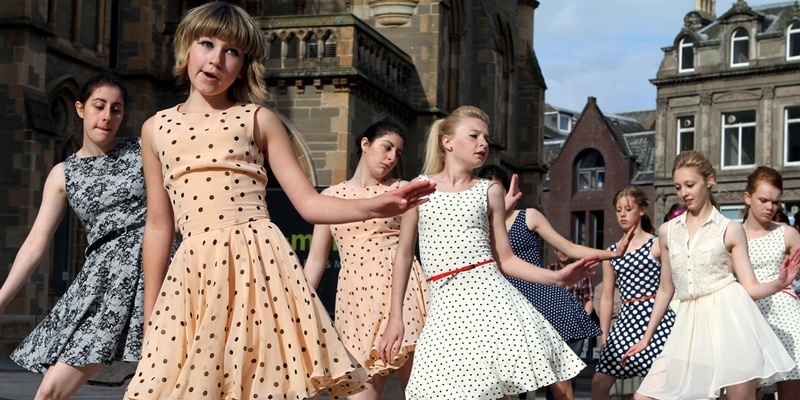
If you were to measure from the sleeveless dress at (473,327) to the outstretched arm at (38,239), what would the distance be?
72.7 inches

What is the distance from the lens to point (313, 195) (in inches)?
166

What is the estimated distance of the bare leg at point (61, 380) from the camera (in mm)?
5652

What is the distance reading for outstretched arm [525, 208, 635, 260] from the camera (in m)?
6.47

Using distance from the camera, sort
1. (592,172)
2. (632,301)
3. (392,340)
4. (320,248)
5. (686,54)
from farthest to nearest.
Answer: (592,172)
(686,54)
(632,301)
(320,248)
(392,340)

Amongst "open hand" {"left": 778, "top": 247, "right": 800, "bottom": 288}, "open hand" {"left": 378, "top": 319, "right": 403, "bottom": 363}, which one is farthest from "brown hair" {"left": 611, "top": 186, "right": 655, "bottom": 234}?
"open hand" {"left": 378, "top": 319, "right": 403, "bottom": 363}

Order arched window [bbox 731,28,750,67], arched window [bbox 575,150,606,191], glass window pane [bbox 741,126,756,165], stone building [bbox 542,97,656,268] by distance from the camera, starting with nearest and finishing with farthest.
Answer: glass window pane [bbox 741,126,756,165], arched window [bbox 731,28,750,67], stone building [bbox 542,97,656,268], arched window [bbox 575,150,606,191]

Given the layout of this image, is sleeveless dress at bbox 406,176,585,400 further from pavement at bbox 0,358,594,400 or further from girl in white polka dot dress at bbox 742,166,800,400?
pavement at bbox 0,358,594,400

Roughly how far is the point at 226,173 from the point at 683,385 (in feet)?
12.0

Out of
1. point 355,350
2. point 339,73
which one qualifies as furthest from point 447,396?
point 339,73

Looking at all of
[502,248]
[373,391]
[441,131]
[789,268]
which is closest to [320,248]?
[373,391]

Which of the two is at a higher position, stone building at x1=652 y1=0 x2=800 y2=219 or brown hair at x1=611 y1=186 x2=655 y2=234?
stone building at x1=652 y1=0 x2=800 y2=219

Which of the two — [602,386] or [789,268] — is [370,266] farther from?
[789,268]

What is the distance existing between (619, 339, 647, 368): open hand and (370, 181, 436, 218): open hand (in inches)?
175

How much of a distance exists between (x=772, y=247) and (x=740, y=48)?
44944 mm
